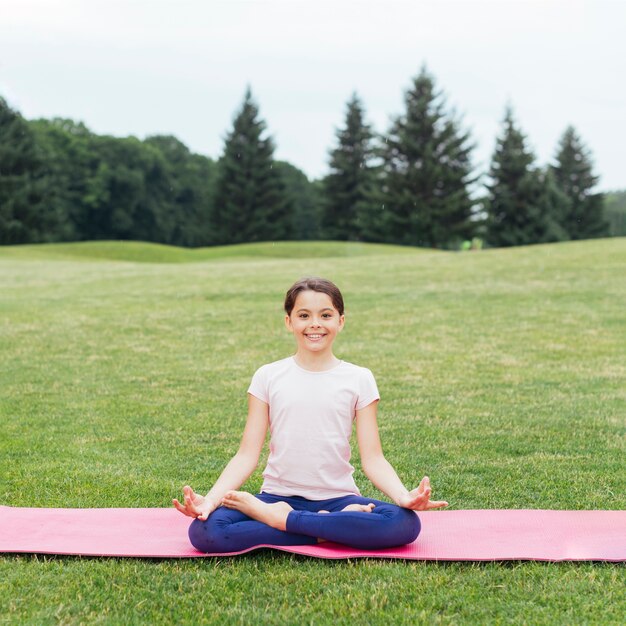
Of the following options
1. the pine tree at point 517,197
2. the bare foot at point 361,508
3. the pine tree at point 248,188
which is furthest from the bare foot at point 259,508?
the pine tree at point 248,188

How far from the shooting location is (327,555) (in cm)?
332

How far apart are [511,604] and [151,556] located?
1418 mm

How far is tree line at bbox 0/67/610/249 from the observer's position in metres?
49.0

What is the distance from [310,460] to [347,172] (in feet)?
165

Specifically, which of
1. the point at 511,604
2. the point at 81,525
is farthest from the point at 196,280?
the point at 511,604

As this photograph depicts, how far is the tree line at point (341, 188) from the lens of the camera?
161ft

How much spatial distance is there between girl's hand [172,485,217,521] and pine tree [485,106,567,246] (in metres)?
47.5

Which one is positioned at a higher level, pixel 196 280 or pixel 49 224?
pixel 49 224

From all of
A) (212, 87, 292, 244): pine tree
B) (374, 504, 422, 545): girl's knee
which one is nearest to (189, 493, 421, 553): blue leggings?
(374, 504, 422, 545): girl's knee

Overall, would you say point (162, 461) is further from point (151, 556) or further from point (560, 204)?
point (560, 204)

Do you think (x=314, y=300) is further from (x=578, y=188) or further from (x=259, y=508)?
(x=578, y=188)

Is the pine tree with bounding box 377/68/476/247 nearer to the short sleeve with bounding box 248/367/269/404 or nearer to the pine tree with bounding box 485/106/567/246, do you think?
the pine tree with bounding box 485/106/567/246

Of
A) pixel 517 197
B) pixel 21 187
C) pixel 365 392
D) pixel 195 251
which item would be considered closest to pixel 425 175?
pixel 517 197

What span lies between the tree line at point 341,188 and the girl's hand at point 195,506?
1793 inches
